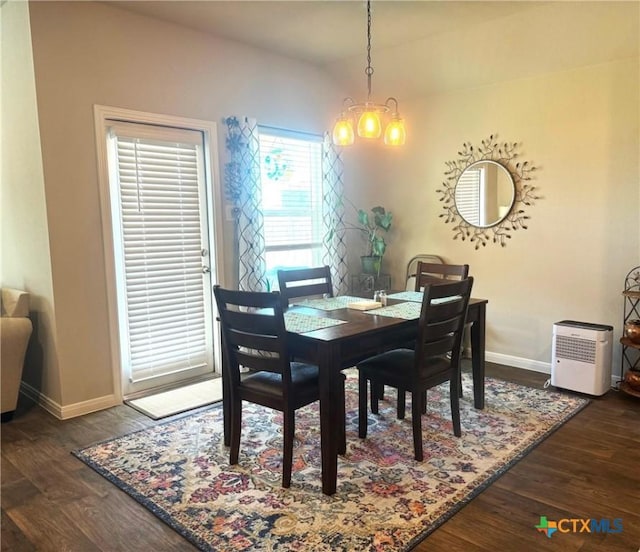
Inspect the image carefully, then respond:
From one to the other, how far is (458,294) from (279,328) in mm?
1068

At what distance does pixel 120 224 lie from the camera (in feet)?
11.6

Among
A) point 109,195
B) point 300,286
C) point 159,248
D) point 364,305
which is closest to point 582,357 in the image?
point 364,305

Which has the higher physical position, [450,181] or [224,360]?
[450,181]

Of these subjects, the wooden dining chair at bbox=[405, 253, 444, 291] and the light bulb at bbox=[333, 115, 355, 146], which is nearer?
the light bulb at bbox=[333, 115, 355, 146]

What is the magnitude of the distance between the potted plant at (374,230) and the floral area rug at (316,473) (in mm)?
1733

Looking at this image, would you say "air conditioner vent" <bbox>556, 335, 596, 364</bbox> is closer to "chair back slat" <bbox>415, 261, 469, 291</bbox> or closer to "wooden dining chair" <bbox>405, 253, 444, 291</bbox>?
"chair back slat" <bbox>415, 261, 469, 291</bbox>

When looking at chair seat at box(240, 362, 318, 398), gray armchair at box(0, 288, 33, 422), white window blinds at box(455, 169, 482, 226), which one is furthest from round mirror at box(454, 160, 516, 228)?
gray armchair at box(0, 288, 33, 422)

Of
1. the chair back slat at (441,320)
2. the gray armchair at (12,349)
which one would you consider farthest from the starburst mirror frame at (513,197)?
the gray armchair at (12,349)

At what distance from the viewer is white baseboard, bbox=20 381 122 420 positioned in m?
3.30

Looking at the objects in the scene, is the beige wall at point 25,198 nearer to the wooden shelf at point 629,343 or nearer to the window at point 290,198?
the window at point 290,198

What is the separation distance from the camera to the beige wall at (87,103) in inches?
123

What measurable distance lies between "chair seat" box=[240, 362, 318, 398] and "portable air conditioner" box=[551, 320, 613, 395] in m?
2.05

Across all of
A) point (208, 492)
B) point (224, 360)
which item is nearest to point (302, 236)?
point (224, 360)

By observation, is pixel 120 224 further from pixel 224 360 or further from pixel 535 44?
pixel 535 44
